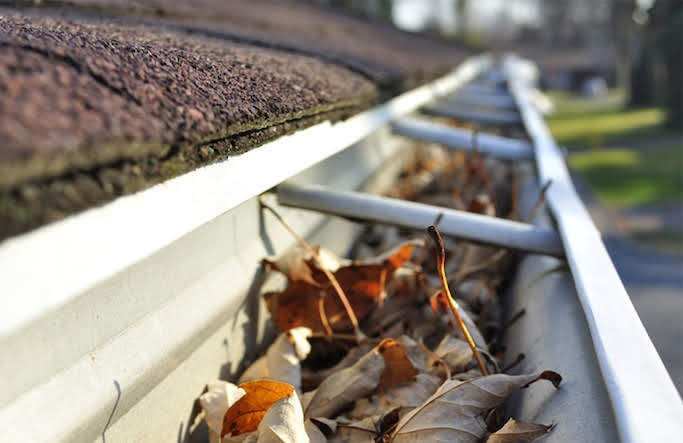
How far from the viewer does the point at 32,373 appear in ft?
2.36

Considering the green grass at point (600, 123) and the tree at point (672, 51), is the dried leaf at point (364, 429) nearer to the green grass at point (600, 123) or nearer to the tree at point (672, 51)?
the green grass at point (600, 123)

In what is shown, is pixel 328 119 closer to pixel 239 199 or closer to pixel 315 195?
pixel 315 195

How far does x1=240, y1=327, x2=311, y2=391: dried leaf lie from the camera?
1.16 meters

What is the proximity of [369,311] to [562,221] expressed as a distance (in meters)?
0.46

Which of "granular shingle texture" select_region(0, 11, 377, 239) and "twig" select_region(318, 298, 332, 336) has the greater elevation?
"granular shingle texture" select_region(0, 11, 377, 239)

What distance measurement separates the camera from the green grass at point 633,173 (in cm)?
1369

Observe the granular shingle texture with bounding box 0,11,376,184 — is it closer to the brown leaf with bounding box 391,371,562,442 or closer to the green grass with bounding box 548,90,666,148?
the brown leaf with bounding box 391,371,562,442

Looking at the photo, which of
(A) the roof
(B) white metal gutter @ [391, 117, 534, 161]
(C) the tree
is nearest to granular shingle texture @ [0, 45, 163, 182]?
(A) the roof

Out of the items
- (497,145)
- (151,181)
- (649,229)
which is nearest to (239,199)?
(151,181)

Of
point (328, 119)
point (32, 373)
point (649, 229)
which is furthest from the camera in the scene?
point (649, 229)

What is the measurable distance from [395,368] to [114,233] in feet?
2.19

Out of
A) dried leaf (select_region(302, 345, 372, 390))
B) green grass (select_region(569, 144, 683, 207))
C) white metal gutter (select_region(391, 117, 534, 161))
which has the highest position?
white metal gutter (select_region(391, 117, 534, 161))

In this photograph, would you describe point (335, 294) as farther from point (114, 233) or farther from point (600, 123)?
point (600, 123)

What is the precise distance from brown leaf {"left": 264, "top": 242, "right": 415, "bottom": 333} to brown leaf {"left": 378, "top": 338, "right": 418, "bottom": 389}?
242mm
